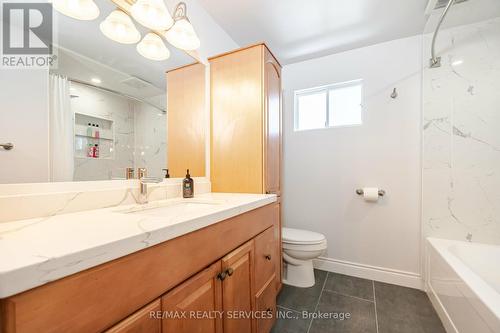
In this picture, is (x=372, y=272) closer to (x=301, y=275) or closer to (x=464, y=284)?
(x=301, y=275)

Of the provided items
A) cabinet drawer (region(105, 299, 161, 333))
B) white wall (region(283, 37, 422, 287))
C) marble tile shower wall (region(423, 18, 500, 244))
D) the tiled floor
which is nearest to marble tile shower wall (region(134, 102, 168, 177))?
cabinet drawer (region(105, 299, 161, 333))

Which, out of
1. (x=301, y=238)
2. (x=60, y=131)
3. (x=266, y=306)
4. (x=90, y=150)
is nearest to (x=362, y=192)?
(x=301, y=238)

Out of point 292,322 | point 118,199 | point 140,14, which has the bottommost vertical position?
point 292,322

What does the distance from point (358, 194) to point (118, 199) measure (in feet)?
6.72

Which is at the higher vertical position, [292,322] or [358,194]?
[358,194]

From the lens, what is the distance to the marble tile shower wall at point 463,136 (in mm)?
1588

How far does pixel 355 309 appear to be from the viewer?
1.56m

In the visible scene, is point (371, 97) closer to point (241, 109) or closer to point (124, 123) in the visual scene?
point (241, 109)

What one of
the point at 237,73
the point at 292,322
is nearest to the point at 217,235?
the point at 292,322

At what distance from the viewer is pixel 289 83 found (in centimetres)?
244

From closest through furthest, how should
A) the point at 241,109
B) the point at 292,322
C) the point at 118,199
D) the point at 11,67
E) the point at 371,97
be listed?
the point at 11,67, the point at 118,199, the point at 292,322, the point at 241,109, the point at 371,97

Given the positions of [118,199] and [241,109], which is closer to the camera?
[118,199]

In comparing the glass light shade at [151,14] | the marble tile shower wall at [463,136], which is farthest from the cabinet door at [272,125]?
the marble tile shower wall at [463,136]

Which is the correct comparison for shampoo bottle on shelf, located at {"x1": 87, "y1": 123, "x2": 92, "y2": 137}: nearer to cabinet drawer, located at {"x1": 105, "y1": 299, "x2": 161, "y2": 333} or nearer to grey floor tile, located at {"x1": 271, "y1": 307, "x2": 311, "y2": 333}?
cabinet drawer, located at {"x1": 105, "y1": 299, "x2": 161, "y2": 333}
